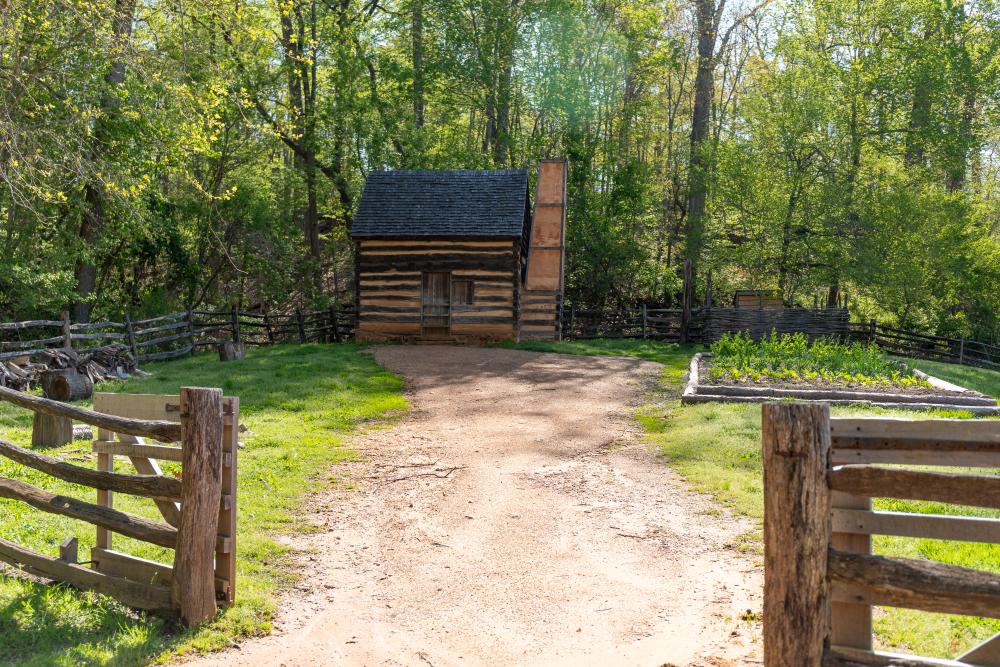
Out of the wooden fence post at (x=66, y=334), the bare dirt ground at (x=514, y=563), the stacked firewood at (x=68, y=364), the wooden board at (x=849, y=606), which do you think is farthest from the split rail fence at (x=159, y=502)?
the wooden fence post at (x=66, y=334)

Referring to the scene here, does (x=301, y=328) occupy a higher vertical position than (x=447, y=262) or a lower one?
lower

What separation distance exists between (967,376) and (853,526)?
20728 millimetres

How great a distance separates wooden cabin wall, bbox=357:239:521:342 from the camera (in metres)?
24.5

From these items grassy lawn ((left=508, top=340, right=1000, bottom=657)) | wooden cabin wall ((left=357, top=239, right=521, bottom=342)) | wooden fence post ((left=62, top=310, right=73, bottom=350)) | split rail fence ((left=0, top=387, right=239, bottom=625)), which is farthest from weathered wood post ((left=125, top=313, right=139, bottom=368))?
split rail fence ((left=0, top=387, right=239, bottom=625))

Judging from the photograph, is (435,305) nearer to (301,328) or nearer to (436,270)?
(436,270)

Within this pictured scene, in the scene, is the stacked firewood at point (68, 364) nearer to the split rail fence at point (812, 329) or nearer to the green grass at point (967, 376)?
the split rail fence at point (812, 329)

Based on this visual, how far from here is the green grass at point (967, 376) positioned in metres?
19.4

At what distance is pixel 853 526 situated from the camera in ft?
12.5

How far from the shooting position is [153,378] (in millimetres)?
16688

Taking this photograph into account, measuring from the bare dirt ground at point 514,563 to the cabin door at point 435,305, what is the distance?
13.2 metres

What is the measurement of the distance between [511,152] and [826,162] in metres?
11.9

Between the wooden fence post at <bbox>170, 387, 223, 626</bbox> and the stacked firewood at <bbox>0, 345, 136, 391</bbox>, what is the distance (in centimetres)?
1091

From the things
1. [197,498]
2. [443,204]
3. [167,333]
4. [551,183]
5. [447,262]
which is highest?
[551,183]

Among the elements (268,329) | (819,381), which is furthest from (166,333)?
(819,381)
